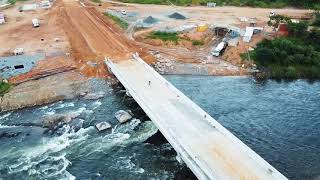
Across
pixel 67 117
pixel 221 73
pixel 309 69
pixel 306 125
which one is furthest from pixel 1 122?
pixel 309 69

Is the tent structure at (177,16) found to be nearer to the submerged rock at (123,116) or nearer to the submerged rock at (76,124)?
the submerged rock at (123,116)

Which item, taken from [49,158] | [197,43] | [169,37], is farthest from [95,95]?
[197,43]

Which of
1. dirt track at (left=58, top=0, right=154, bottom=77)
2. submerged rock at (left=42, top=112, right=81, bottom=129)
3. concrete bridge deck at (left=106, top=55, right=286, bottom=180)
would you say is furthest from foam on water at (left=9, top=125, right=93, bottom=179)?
dirt track at (left=58, top=0, right=154, bottom=77)

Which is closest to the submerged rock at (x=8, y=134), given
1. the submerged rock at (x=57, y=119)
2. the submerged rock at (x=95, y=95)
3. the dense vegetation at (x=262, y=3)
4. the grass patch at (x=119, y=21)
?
the submerged rock at (x=57, y=119)

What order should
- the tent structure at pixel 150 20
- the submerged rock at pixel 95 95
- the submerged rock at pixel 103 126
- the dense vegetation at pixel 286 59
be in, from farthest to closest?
the tent structure at pixel 150 20 → the dense vegetation at pixel 286 59 → the submerged rock at pixel 95 95 → the submerged rock at pixel 103 126

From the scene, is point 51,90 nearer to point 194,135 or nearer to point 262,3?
point 194,135

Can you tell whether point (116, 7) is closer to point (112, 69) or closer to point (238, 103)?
point (112, 69)
